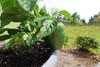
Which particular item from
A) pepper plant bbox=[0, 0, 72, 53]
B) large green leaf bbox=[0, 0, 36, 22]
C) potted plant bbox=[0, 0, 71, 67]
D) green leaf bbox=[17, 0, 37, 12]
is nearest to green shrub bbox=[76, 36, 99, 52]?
potted plant bbox=[0, 0, 71, 67]

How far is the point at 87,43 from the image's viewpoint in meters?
5.42

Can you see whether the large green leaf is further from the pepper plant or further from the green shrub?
the green shrub

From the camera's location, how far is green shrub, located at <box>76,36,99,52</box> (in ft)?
17.7

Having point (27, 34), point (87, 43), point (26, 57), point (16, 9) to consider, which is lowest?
point (87, 43)

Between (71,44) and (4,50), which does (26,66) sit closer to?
(4,50)

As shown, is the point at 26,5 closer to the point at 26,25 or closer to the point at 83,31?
the point at 26,25

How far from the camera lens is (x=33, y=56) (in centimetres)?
227

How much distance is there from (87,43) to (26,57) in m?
3.25

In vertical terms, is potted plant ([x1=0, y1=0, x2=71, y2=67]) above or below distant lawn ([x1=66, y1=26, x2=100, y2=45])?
above

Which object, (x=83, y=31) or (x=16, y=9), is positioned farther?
(x=83, y=31)

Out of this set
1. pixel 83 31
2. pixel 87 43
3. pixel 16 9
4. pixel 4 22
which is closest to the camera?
pixel 16 9

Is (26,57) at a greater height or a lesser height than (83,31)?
greater

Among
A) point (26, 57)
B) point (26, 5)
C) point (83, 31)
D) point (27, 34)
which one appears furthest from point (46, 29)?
point (83, 31)

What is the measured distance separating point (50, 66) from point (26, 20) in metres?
0.42
